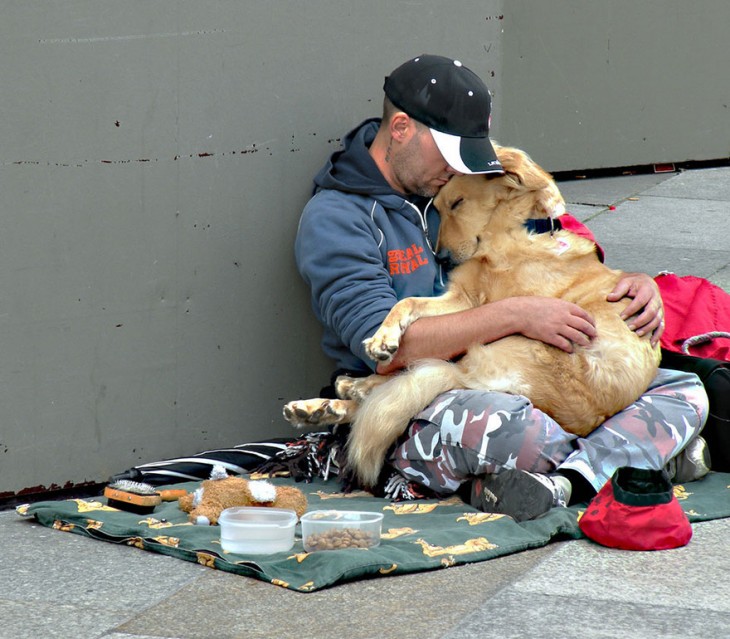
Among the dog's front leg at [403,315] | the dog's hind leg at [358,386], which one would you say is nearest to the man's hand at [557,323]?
the dog's front leg at [403,315]

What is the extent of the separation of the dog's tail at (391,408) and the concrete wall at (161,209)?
Result: 2.25 ft

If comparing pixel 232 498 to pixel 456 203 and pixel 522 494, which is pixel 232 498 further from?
pixel 456 203

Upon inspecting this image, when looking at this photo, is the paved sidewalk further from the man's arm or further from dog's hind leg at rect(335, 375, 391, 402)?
dog's hind leg at rect(335, 375, 391, 402)

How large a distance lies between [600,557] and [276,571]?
91cm

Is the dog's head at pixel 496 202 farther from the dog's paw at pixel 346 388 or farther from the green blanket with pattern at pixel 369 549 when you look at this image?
the green blanket with pattern at pixel 369 549

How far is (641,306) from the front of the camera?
3.97 m

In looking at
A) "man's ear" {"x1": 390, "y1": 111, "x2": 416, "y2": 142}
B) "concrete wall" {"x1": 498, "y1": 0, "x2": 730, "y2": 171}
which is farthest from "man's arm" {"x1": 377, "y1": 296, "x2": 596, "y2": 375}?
"concrete wall" {"x1": 498, "y1": 0, "x2": 730, "y2": 171}

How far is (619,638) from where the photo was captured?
2.70m

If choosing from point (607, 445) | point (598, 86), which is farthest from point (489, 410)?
point (598, 86)

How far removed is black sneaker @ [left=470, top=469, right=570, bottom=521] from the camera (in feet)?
11.7

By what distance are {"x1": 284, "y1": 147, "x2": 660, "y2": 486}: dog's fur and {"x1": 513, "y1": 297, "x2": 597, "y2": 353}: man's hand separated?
0.04m

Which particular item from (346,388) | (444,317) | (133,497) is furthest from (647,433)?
(133,497)

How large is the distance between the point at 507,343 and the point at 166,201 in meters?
1.28

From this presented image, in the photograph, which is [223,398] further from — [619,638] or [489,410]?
[619,638]
